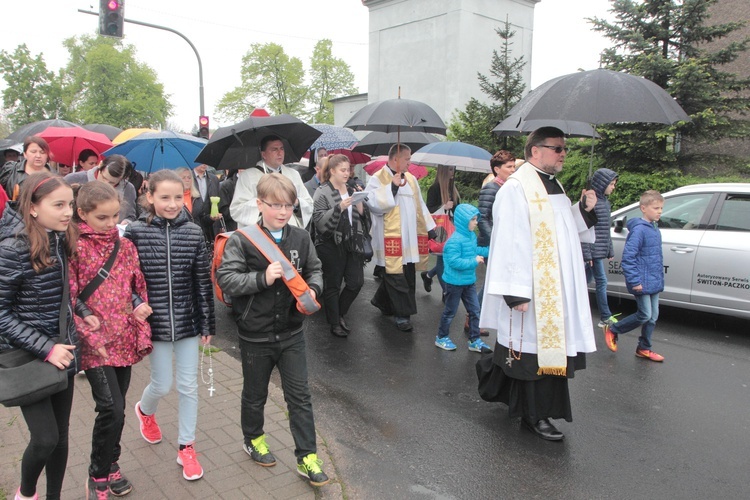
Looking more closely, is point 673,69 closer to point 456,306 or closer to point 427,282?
point 427,282

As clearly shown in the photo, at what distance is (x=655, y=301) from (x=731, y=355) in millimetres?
1061

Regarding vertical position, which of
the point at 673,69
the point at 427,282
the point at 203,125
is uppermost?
the point at 673,69

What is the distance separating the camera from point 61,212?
2795 millimetres

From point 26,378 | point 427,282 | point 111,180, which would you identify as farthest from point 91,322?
point 427,282

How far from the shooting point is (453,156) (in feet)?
24.5

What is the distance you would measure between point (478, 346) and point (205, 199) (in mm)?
4437

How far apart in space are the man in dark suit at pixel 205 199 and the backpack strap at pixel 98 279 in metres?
4.63

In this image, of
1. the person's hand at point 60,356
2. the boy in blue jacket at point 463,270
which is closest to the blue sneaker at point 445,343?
the boy in blue jacket at point 463,270

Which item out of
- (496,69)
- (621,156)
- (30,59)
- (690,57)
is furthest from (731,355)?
(30,59)

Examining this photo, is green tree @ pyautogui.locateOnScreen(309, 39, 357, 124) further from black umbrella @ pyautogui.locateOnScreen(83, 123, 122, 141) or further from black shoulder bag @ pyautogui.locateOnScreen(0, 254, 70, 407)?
black shoulder bag @ pyautogui.locateOnScreen(0, 254, 70, 407)

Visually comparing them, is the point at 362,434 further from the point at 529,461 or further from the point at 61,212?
the point at 61,212

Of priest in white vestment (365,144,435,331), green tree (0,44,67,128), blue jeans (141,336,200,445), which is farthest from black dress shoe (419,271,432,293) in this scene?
green tree (0,44,67,128)

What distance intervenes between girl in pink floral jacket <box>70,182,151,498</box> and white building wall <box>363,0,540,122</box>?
2278cm

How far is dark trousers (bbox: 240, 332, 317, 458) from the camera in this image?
11.3ft
